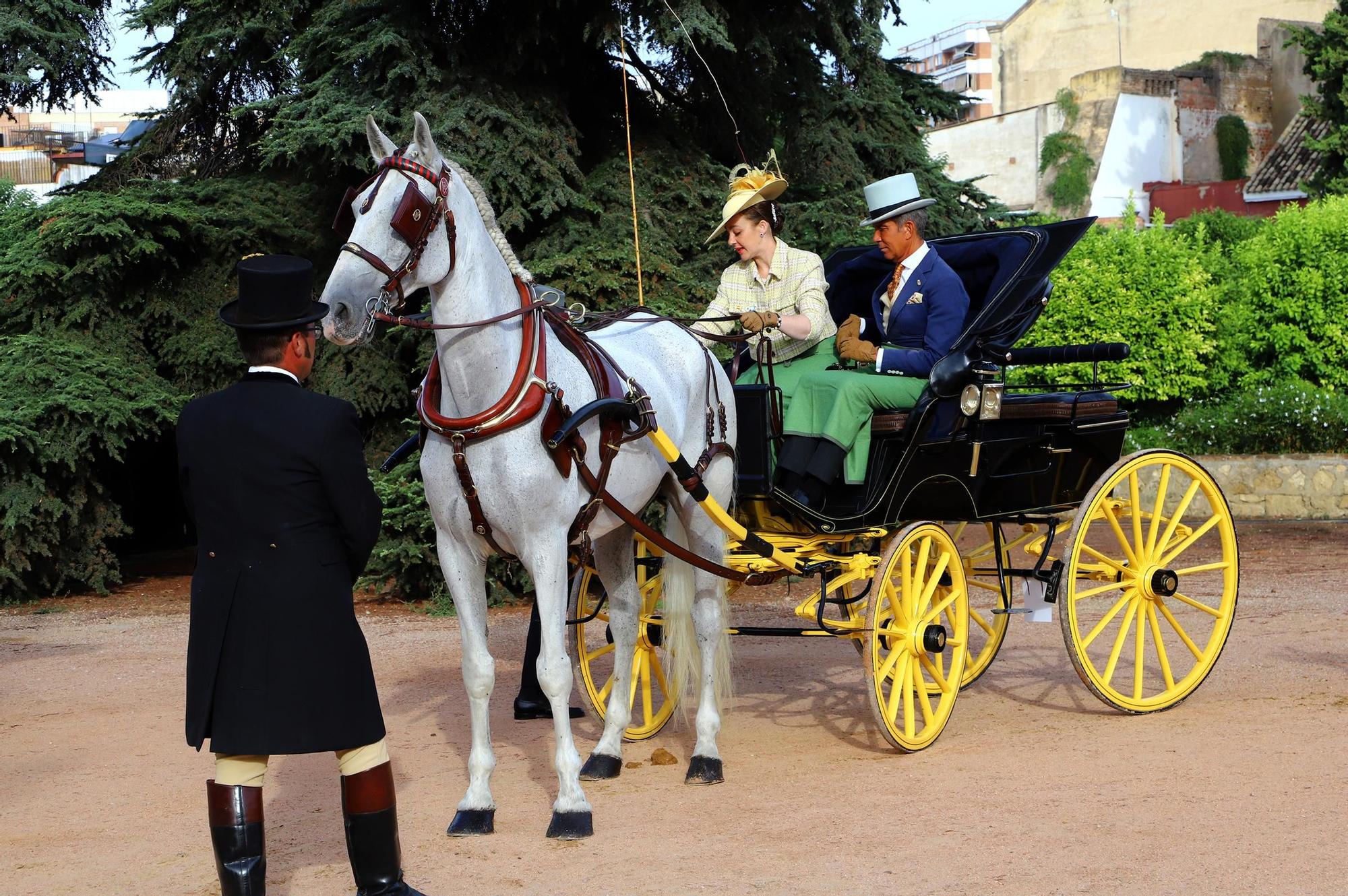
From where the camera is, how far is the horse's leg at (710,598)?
21.9 feet

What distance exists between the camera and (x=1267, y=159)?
3300 cm

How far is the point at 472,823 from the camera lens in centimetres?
557

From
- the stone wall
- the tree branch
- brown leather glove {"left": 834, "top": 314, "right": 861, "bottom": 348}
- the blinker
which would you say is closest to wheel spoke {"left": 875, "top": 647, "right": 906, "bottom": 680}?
brown leather glove {"left": 834, "top": 314, "right": 861, "bottom": 348}

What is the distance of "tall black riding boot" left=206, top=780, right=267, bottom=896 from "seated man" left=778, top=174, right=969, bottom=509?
320cm

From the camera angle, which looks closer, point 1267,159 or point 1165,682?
point 1165,682

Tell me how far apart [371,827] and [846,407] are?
315 centimetres

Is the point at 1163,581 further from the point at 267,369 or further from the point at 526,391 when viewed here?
the point at 267,369

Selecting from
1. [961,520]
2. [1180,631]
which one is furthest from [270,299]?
[1180,631]

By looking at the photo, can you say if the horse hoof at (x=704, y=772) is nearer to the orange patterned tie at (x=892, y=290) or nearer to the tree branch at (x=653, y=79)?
the orange patterned tie at (x=892, y=290)

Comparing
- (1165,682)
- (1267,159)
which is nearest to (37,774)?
(1165,682)

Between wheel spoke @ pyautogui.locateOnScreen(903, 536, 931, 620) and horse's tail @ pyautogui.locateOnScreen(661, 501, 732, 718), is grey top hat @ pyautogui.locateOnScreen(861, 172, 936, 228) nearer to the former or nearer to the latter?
wheel spoke @ pyautogui.locateOnScreen(903, 536, 931, 620)

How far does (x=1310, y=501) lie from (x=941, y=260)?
1016 cm

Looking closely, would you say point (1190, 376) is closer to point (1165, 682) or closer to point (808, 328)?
point (1165, 682)

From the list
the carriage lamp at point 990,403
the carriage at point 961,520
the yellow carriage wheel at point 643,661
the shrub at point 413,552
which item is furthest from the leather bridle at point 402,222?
the shrub at point 413,552
